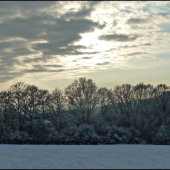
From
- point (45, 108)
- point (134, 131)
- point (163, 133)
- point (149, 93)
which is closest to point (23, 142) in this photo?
point (45, 108)

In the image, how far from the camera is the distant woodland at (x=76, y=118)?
50.5 m

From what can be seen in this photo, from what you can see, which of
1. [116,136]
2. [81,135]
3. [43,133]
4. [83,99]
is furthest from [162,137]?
[43,133]

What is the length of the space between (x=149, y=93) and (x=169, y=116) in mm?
13262

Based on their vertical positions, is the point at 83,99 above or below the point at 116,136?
above

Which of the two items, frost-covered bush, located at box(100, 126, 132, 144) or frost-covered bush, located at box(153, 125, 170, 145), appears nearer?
frost-covered bush, located at box(153, 125, 170, 145)

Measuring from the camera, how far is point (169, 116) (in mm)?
64188

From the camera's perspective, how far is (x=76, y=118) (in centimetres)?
5972

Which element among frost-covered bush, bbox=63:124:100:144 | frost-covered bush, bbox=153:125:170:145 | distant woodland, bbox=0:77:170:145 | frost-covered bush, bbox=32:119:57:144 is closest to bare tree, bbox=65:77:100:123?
distant woodland, bbox=0:77:170:145

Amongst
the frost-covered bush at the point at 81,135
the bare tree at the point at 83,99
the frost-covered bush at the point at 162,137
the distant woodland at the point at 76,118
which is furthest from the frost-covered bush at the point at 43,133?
the frost-covered bush at the point at 162,137

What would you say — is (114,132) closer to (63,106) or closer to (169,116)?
(63,106)

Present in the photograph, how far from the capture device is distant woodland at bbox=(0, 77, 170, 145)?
1989 inches

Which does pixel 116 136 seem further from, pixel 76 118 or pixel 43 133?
pixel 43 133

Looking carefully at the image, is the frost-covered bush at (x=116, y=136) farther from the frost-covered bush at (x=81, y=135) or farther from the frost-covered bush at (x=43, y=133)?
the frost-covered bush at (x=43, y=133)

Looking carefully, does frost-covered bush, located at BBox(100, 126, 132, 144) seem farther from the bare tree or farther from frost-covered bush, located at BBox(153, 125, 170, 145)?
the bare tree
